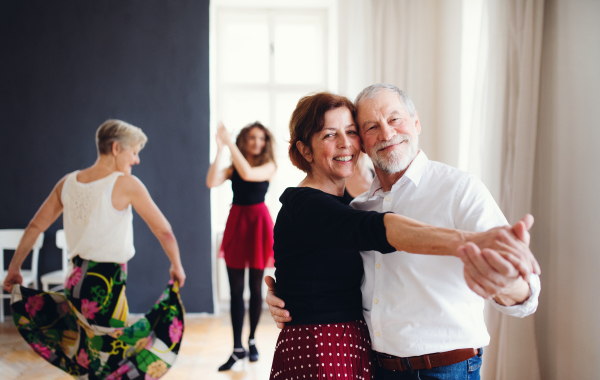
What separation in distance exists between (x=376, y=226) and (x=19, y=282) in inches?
94.6

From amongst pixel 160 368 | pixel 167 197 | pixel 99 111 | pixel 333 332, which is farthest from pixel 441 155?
pixel 99 111

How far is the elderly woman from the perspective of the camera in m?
2.17

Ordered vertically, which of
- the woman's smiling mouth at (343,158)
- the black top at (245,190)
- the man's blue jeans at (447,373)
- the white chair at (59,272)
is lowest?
the white chair at (59,272)

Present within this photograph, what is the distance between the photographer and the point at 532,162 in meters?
2.24

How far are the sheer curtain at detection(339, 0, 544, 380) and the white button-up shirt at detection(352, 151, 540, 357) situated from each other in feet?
4.67

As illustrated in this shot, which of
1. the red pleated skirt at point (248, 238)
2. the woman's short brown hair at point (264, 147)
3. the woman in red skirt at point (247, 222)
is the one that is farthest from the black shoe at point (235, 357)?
the woman's short brown hair at point (264, 147)

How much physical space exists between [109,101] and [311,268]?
400 cm

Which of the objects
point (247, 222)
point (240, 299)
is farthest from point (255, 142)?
point (240, 299)

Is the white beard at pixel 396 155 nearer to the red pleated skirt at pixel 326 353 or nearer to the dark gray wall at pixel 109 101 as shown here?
the red pleated skirt at pixel 326 353

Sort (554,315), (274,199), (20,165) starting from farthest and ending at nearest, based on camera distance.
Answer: (274,199) < (20,165) < (554,315)

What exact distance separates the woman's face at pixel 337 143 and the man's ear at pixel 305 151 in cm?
4

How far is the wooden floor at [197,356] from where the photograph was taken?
300 centimetres

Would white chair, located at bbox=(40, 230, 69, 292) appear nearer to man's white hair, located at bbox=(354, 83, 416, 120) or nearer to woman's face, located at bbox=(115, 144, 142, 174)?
woman's face, located at bbox=(115, 144, 142, 174)

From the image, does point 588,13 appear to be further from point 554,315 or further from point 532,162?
point 554,315
